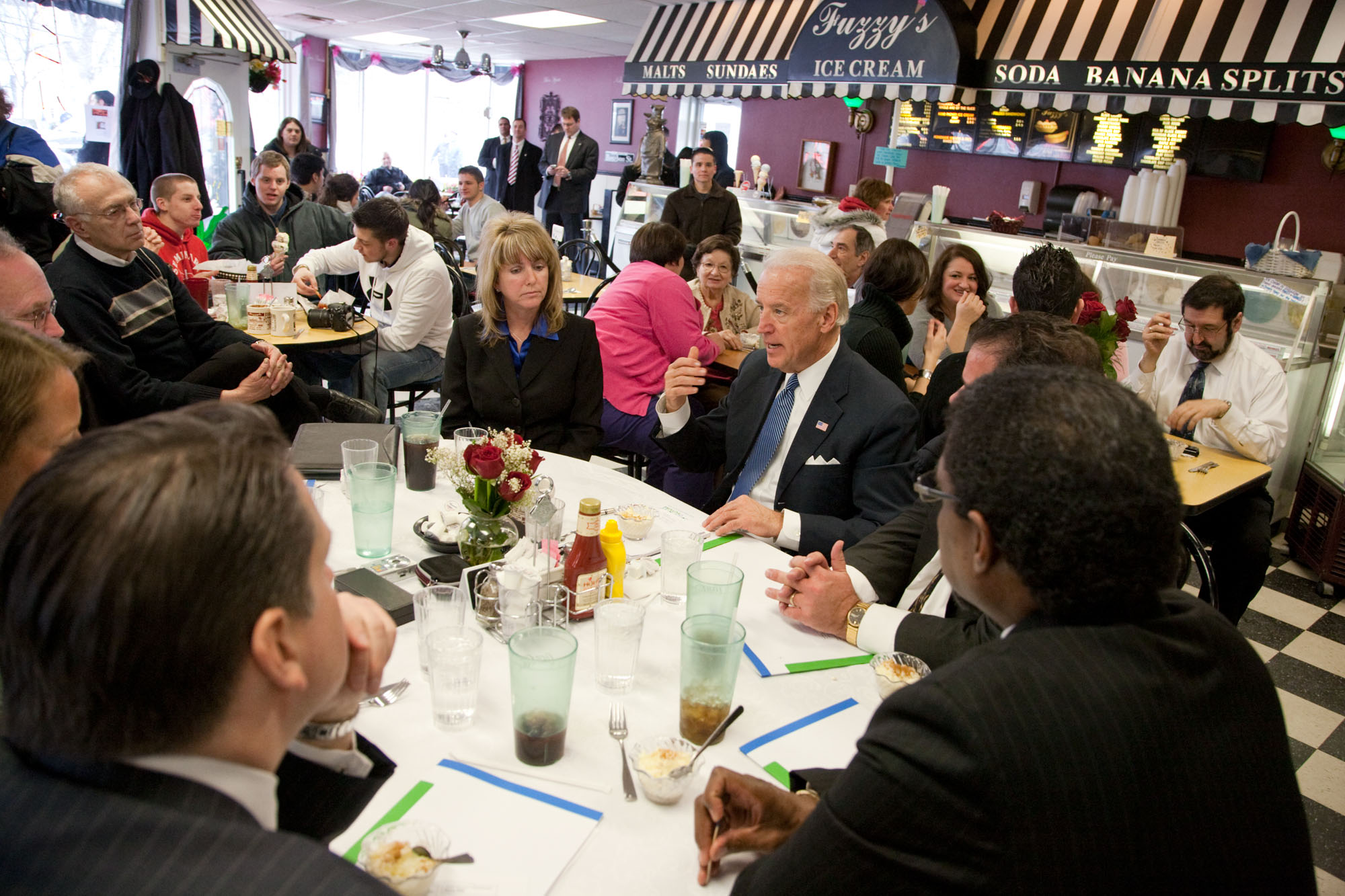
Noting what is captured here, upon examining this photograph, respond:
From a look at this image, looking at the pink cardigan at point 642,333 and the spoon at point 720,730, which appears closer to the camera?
the spoon at point 720,730

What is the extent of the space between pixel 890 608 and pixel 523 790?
2.92 feet

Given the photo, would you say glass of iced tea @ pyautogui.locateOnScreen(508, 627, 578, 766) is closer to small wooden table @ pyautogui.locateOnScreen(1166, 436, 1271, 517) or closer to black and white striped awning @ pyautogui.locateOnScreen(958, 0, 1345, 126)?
→ small wooden table @ pyautogui.locateOnScreen(1166, 436, 1271, 517)

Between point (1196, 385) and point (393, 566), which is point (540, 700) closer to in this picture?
point (393, 566)

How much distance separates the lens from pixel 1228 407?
147 inches

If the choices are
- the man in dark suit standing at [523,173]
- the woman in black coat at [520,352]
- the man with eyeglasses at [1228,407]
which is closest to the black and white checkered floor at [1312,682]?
the man with eyeglasses at [1228,407]

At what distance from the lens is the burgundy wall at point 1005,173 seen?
23.3ft

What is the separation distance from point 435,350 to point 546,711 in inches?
153

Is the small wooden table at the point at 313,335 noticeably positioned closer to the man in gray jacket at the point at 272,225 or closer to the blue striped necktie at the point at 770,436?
the man in gray jacket at the point at 272,225

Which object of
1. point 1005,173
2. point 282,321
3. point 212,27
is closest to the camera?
point 282,321

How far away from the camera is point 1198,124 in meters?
7.51

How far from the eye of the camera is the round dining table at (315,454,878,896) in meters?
1.14

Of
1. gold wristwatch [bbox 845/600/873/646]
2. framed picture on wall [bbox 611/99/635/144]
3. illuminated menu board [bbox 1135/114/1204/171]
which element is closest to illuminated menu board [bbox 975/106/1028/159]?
illuminated menu board [bbox 1135/114/1204/171]

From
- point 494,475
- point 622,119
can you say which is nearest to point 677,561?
point 494,475

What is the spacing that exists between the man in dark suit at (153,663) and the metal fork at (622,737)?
22.6 inches
